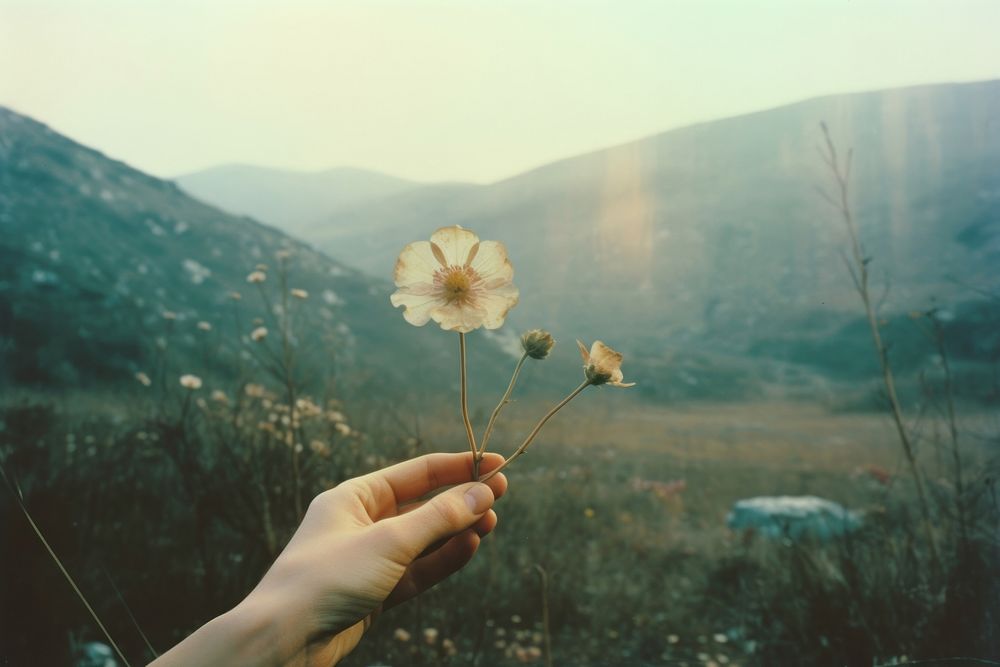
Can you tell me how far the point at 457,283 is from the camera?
61cm

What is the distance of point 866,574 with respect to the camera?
1.94 m

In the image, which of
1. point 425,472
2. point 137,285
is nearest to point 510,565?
point 425,472

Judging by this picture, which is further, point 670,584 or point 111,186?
point 111,186

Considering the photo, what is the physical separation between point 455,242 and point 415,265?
45mm

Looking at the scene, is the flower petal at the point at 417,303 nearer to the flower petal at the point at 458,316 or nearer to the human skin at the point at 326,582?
the flower petal at the point at 458,316

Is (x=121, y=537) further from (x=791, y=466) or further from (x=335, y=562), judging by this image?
(x=791, y=466)

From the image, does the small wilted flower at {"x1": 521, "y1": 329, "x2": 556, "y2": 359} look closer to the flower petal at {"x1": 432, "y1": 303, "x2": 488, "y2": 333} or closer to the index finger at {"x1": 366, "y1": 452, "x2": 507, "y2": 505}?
the flower petal at {"x1": 432, "y1": 303, "x2": 488, "y2": 333}

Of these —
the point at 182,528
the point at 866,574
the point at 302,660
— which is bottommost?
the point at 866,574

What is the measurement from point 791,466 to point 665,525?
2246 mm

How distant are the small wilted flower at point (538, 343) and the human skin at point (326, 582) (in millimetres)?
152

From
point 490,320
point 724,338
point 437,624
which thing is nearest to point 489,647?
point 437,624

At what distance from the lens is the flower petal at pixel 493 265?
0.59 meters

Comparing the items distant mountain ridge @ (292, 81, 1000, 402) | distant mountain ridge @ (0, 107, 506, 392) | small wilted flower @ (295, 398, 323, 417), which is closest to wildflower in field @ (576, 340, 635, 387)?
small wilted flower @ (295, 398, 323, 417)

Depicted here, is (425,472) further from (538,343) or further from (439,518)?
(538,343)
